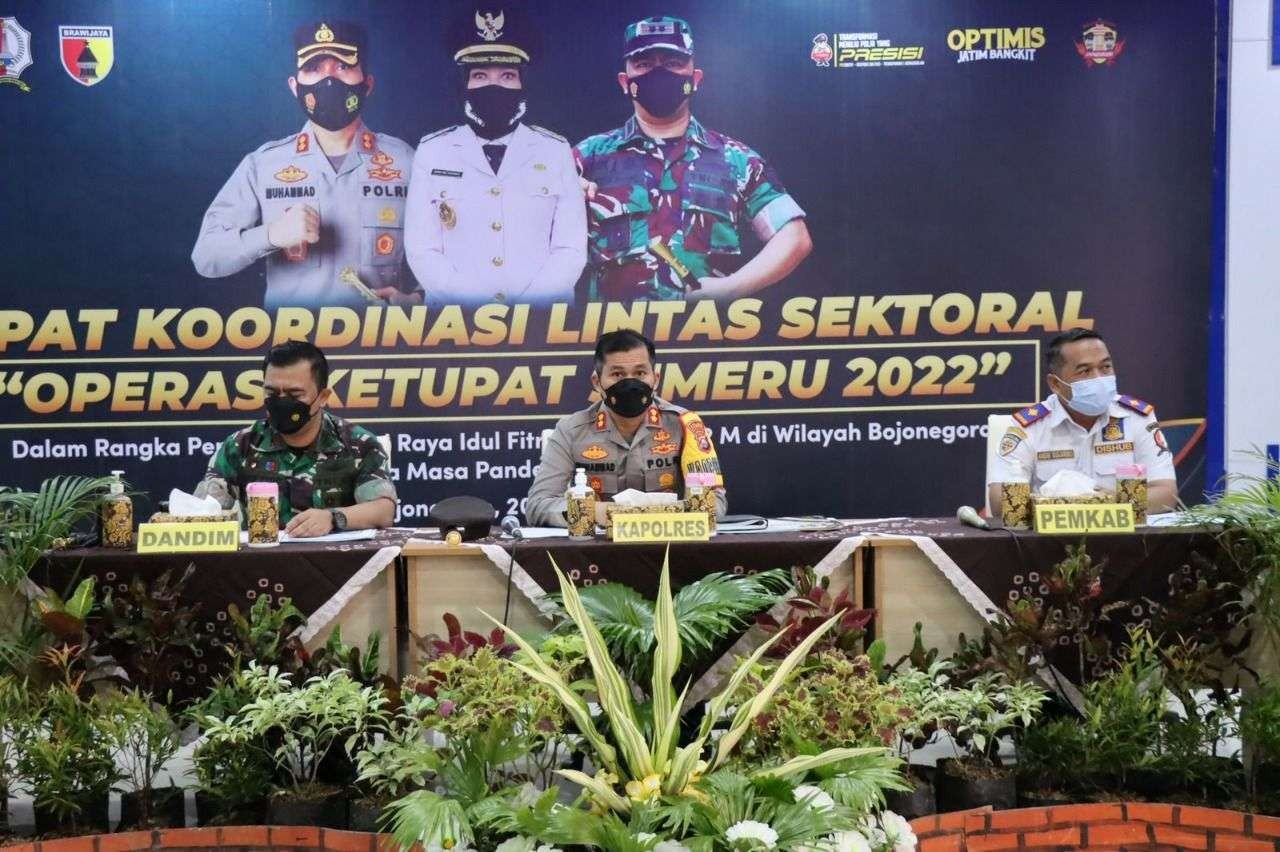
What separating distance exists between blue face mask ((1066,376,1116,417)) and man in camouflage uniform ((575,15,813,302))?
1.47m

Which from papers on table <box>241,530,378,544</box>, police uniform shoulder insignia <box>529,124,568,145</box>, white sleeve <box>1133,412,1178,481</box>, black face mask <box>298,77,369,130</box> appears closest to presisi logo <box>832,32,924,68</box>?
police uniform shoulder insignia <box>529,124,568,145</box>

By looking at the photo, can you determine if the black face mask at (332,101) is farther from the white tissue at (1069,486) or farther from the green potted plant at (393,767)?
the white tissue at (1069,486)

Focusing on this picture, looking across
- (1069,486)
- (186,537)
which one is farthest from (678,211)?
(186,537)

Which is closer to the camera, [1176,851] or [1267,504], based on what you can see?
[1176,851]

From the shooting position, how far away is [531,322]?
5242mm

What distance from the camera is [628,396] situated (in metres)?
3.93

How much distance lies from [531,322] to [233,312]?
126cm

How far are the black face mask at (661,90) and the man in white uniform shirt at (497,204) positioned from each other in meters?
0.38

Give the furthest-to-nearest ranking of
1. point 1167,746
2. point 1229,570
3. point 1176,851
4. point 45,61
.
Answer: point 45,61 < point 1229,570 < point 1167,746 < point 1176,851

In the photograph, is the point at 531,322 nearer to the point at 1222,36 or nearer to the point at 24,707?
the point at 24,707

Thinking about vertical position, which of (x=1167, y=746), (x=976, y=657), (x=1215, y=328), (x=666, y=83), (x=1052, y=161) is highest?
(x=666, y=83)

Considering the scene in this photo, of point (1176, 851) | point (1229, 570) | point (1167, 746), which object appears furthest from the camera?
point (1229, 570)

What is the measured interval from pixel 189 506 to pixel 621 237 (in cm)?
239

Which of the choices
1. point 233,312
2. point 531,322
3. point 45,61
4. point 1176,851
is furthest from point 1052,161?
point 45,61
